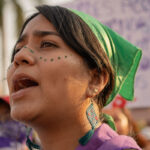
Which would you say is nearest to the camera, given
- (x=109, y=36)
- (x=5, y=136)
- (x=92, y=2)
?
(x=109, y=36)

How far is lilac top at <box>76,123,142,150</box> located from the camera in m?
1.49

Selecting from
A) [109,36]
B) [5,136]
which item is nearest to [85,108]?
[109,36]

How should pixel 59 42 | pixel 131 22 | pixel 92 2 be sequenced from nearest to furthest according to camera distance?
pixel 59 42 → pixel 131 22 → pixel 92 2

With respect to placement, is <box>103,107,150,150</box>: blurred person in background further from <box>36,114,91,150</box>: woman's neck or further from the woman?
<box>36,114,91,150</box>: woman's neck

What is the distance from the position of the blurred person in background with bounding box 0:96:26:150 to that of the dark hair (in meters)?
1.96

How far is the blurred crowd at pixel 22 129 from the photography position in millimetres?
3486

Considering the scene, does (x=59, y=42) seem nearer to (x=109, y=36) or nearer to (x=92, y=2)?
(x=109, y=36)

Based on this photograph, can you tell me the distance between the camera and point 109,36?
6.25ft

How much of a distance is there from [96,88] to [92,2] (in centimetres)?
339

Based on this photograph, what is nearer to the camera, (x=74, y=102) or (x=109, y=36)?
(x=74, y=102)

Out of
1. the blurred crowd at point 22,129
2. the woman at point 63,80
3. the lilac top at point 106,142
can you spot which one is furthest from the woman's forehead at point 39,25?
the blurred crowd at point 22,129

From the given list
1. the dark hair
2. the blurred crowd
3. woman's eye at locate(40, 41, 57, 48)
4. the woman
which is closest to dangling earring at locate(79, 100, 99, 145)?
the woman

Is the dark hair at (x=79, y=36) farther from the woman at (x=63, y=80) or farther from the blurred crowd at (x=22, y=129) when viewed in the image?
the blurred crowd at (x=22, y=129)

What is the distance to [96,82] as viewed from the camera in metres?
1.73
